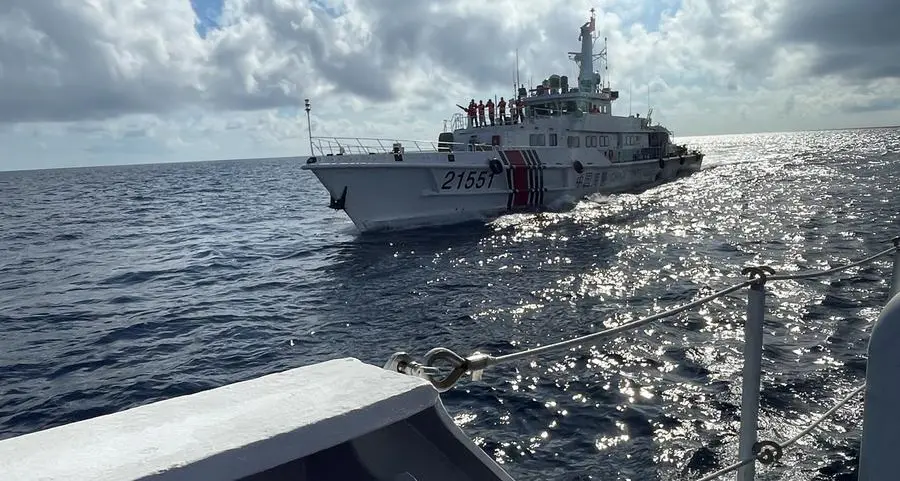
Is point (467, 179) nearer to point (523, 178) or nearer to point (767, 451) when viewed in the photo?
point (523, 178)

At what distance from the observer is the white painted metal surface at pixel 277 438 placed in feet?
4.22

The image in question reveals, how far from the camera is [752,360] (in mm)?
2176

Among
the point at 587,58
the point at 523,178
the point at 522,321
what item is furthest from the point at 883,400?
the point at 587,58

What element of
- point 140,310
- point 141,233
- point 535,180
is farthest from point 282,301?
point 141,233

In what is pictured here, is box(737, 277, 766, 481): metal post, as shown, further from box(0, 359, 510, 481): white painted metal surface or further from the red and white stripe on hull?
the red and white stripe on hull

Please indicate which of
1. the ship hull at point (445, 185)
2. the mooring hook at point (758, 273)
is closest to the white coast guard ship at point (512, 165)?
the ship hull at point (445, 185)

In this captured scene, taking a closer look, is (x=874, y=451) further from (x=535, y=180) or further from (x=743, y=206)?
(x=743, y=206)

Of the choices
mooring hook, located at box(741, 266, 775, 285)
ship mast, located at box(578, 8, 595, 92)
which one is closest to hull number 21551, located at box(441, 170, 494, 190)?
ship mast, located at box(578, 8, 595, 92)

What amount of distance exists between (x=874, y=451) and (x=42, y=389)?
10.2m

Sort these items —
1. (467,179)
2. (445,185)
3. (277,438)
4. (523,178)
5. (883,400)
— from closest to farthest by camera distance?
(277,438) → (883,400) → (445,185) → (467,179) → (523,178)

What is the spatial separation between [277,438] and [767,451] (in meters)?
1.98

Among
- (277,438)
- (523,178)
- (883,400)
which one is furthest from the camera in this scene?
(523,178)

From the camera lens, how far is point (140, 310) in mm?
12570

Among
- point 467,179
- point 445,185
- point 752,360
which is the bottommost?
point 752,360
